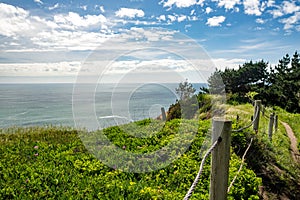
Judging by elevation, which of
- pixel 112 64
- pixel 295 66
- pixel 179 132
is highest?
pixel 295 66

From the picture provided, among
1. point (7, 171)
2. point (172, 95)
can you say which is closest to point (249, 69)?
point (172, 95)

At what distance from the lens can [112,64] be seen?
583cm

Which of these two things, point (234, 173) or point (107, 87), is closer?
point (234, 173)

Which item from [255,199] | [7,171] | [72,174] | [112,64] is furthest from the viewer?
[112,64]

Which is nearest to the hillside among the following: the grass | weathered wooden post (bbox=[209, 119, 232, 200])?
the grass

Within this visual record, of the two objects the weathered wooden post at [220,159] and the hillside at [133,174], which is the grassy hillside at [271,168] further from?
the weathered wooden post at [220,159]

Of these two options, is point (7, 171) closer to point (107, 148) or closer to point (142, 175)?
point (107, 148)

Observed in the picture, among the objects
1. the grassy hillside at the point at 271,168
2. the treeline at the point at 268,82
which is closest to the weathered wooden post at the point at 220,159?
the grassy hillside at the point at 271,168

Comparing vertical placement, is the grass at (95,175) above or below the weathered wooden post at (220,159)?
below

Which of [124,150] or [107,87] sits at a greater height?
[107,87]

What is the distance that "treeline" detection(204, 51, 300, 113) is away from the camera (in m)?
27.2

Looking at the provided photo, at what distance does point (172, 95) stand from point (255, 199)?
413 centimetres

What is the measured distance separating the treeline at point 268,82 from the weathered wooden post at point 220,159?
23410 millimetres

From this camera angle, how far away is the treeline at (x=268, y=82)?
27.2m
